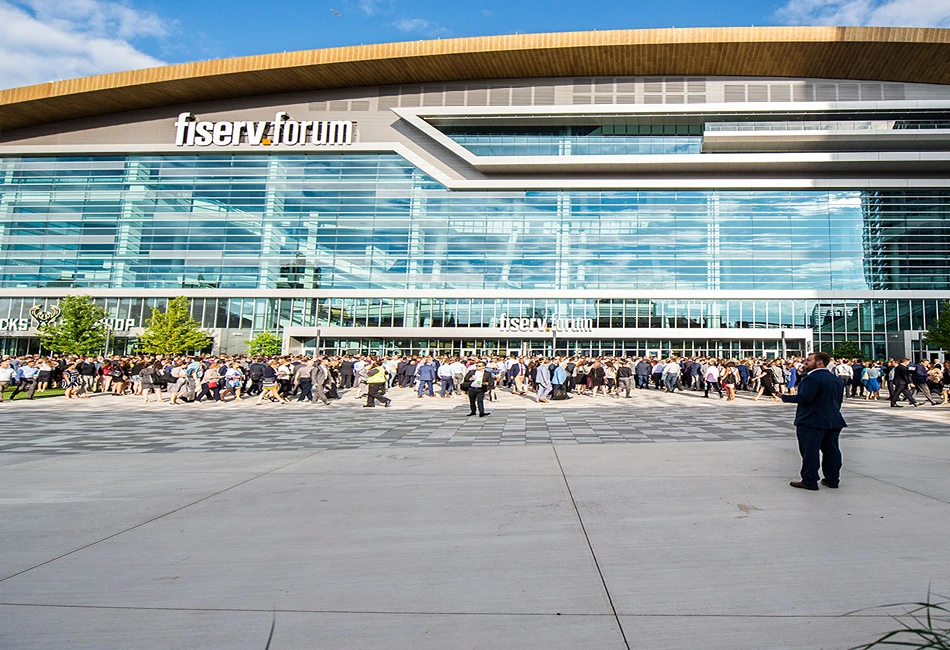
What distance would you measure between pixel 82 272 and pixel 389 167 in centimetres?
2973

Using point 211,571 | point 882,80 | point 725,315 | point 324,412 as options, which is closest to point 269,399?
point 324,412

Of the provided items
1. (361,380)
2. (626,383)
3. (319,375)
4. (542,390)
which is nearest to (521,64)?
(361,380)

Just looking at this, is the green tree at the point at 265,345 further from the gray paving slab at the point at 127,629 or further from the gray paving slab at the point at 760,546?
the gray paving slab at the point at 127,629

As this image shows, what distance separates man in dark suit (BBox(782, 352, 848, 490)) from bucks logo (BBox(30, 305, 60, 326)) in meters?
56.8

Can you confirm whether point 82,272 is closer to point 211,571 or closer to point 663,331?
point 663,331

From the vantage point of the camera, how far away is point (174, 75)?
5188cm

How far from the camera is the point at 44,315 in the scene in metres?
46.9

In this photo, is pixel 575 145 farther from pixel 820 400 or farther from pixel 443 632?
pixel 443 632

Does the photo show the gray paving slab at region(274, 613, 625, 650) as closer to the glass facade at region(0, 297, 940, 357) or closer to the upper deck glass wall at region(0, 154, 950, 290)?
the glass facade at region(0, 297, 940, 357)

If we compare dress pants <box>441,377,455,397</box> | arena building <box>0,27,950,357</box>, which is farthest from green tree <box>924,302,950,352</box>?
dress pants <box>441,377,455,397</box>

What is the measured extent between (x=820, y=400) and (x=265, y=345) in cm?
4586

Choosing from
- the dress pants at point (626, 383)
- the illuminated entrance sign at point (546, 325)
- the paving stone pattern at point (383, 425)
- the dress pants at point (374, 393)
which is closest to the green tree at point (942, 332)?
the illuminated entrance sign at point (546, 325)

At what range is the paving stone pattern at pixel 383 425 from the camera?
9.95m

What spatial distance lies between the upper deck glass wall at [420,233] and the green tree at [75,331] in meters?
7.33
